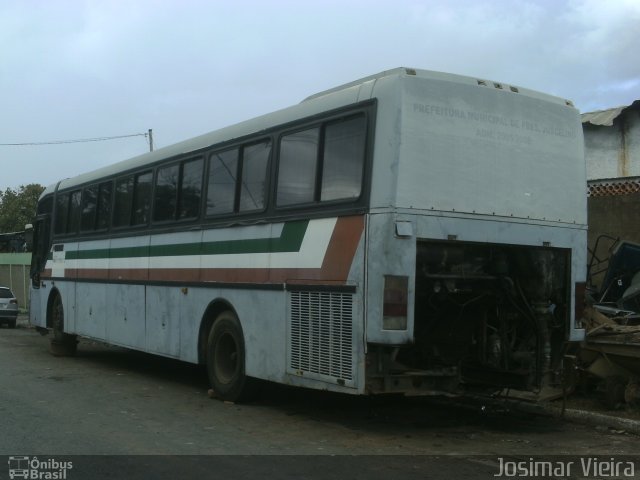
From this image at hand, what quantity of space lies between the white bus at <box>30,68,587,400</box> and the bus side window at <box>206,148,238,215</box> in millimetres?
28

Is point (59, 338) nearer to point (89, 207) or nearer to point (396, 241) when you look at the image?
point (89, 207)

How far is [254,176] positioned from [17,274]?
93.6 ft

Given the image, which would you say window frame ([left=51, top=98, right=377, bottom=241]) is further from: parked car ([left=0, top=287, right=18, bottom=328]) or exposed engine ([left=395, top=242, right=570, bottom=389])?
parked car ([left=0, top=287, right=18, bottom=328])

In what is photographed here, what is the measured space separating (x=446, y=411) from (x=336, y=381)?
7.87 ft

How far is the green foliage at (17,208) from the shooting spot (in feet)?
170

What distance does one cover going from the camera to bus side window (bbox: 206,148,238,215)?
8742mm

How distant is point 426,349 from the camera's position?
713 cm

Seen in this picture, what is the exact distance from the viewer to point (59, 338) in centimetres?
1413

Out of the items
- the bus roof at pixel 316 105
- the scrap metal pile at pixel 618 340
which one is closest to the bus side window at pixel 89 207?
the bus roof at pixel 316 105

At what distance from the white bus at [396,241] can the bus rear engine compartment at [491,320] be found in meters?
0.02

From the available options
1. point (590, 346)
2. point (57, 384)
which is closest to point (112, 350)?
point (57, 384)

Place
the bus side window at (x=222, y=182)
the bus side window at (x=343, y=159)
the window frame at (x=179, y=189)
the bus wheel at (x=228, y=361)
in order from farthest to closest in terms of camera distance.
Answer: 1. the window frame at (x=179, y=189)
2. the bus side window at (x=222, y=182)
3. the bus wheel at (x=228, y=361)
4. the bus side window at (x=343, y=159)

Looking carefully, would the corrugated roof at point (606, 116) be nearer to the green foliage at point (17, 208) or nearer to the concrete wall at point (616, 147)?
the concrete wall at point (616, 147)

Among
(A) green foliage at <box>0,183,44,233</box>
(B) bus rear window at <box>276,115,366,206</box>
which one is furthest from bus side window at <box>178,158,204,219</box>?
(A) green foliage at <box>0,183,44,233</box>
